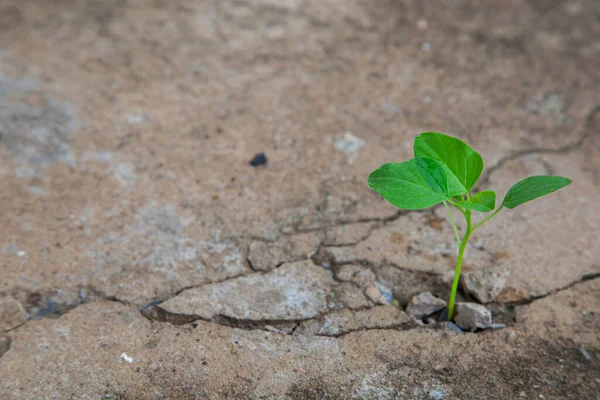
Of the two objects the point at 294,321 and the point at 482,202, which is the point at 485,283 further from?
the point at 294,321

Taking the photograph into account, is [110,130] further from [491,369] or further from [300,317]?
[491,369]

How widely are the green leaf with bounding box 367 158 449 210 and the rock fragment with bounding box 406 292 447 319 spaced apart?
0.39 metres

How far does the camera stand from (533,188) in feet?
4.24

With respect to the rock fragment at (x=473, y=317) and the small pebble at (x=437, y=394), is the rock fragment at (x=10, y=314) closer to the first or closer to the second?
the small pebble at (x=437, y=394)

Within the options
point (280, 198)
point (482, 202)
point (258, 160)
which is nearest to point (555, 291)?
point (482, 202)

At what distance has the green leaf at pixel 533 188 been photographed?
1.26 meters

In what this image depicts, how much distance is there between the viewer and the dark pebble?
205 centimetres

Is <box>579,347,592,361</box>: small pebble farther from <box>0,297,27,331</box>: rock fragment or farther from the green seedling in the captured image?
<box>0,297,27,331</box>: rock fragment

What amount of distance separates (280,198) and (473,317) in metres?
0.74

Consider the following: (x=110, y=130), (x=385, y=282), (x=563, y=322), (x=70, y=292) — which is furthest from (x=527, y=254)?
(x=110, y=130)

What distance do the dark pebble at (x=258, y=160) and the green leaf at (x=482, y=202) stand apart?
2.94 ft

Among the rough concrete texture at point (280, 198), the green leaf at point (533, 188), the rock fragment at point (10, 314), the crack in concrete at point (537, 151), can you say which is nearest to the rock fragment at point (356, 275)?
the rough concrete texture at point (280, 198)

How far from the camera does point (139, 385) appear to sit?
1.33 metres

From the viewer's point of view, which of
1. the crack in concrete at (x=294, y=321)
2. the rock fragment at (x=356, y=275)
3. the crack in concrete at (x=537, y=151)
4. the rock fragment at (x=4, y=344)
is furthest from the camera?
the crack in concrete at (x=537, y=151)
